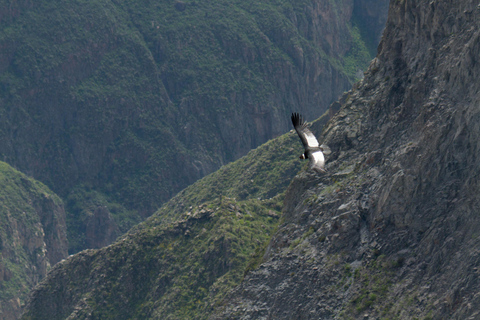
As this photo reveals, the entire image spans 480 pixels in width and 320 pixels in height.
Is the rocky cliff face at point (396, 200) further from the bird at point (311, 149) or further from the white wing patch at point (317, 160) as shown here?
the white wing patch at point (317, 160)

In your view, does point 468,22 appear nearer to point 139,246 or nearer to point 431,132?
point 431,132

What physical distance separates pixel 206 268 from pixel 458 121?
60.2 meters

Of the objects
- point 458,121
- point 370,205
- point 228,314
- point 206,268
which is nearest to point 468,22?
point 458,121

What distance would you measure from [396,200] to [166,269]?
2358 inches

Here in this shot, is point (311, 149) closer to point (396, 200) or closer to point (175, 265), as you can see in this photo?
point (396, 200)

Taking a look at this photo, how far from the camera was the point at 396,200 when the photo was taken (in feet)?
375

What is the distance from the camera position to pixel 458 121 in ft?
360

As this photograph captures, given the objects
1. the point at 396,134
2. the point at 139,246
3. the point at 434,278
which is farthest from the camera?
the point at 139,246

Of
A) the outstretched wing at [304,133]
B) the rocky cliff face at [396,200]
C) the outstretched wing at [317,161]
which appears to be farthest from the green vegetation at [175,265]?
the outstretched wing at [317,161]

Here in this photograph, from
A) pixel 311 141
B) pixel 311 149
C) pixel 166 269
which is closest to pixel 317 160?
pixel 311 149

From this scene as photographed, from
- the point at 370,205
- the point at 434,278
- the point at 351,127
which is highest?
the point at 351,127

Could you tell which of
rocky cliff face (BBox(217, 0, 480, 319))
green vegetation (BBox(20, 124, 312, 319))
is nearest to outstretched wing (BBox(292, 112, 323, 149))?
rocky cliff face (BBox(217, 0, 480, 319))

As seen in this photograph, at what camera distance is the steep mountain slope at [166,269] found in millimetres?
156875

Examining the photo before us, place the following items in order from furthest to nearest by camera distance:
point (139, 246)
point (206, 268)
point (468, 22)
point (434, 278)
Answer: point (139, 246), point (206, 268), point (468, 22), point (434, 278)
